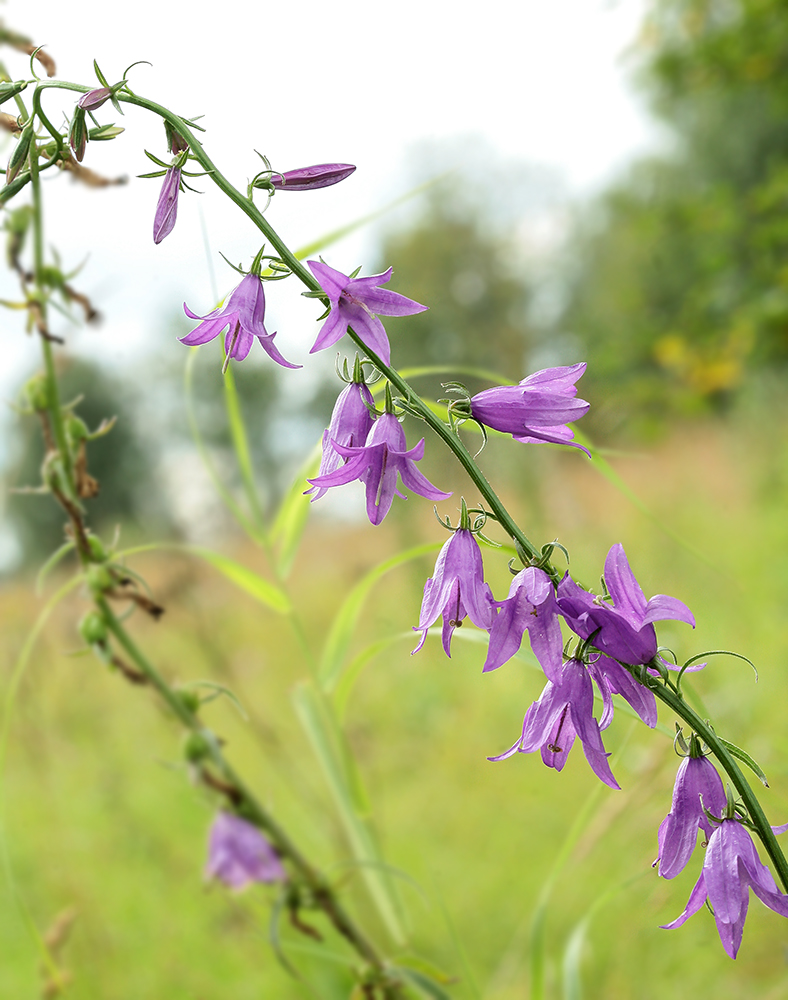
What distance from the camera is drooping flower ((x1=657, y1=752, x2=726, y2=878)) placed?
12.4 inches

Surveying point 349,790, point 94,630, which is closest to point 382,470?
point 94,630

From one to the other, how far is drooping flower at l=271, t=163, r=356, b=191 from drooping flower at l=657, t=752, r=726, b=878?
271 mm

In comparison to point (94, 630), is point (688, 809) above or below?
below

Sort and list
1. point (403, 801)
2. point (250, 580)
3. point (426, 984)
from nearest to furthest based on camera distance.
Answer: point (426, 984), point (250, 580), point (403, 801)

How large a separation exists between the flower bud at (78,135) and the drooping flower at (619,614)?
25cm

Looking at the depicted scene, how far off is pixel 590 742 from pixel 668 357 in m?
2.59

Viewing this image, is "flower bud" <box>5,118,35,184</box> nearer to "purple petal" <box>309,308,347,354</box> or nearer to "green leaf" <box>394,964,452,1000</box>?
"purple petal" <box>309,308,347,354</box>

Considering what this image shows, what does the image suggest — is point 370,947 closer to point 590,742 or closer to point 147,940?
point 590,742

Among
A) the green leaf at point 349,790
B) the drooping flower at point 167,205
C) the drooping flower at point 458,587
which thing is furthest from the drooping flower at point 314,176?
the green leaf at point 349,790

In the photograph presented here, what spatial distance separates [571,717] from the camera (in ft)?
1.01

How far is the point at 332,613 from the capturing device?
2.64 metres

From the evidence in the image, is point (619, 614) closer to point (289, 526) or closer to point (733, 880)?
point (733, 880)

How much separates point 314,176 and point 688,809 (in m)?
0.30

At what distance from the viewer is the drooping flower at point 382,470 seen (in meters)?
0.30
